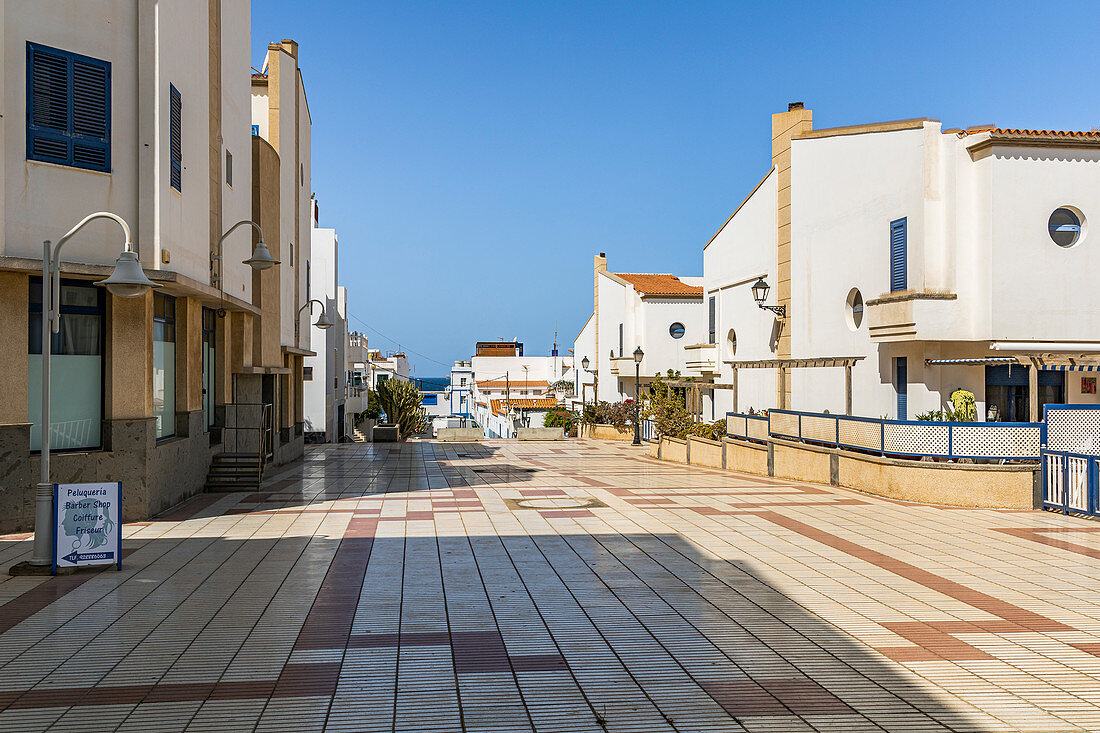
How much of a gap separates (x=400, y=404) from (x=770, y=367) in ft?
60.0

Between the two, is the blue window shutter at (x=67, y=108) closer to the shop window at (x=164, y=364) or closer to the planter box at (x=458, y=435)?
the shop window at (x=164, y=364)

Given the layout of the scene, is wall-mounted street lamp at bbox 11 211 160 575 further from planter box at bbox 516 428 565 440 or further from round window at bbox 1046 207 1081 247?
planter box at bbox 516 428 565 440

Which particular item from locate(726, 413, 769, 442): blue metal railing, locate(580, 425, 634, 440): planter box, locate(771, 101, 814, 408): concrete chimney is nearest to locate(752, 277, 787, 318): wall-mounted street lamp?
locate(771, 101, 814, 408): concrete chimney

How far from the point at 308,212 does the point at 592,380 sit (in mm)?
27315

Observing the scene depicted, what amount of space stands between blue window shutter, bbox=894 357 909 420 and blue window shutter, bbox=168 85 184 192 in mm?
15664

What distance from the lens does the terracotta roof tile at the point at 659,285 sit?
142 feet

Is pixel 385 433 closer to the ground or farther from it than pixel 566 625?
closer to the ground

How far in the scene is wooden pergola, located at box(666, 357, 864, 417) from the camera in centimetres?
2025

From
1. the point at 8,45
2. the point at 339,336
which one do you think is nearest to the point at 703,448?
the point at 8,45

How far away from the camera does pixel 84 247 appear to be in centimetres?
1178

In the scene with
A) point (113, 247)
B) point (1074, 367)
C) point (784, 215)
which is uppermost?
point (784, 215)

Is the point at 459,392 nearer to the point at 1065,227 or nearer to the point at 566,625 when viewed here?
the point at 1065,227

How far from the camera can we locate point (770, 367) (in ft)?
83.0

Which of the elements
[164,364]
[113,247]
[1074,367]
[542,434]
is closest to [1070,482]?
[1074,367]
